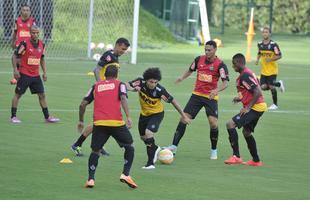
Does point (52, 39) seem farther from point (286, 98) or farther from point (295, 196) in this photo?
point (295, 196)

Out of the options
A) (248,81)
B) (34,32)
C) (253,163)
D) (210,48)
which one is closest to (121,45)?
(210,48)

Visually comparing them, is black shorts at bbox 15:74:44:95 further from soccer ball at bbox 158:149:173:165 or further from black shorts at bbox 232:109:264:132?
black shorts at bbox 232:109:264:132

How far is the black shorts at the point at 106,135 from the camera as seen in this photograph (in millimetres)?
11695

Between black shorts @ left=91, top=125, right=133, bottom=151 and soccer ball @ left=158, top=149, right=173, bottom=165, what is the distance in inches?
80.8

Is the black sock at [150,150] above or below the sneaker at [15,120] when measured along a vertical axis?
above

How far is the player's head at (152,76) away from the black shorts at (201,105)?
1.81 meters

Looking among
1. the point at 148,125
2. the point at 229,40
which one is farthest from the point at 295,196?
the point at 229,40

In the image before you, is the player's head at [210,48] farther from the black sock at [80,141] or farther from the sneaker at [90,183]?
the sneaker at [90,183]

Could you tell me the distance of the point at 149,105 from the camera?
45.1 ft

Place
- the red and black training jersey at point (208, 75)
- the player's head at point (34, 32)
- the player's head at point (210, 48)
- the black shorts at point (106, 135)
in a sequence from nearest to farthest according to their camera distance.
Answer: the black shorts at point (106, 135) < the player's head at point (210, 48) < the red and black training jersey at point (208, 75) < the player's head at point (34, 32)

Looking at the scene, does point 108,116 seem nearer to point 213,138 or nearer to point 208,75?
point 213,138

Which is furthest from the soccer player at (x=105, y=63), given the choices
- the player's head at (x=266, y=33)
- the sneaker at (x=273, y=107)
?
the player's head at (x=266, y=33)

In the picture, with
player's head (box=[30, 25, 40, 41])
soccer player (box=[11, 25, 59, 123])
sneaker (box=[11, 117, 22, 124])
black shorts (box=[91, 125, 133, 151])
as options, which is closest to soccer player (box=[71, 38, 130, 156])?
black shorts (box=[91, 125, 133, 151])

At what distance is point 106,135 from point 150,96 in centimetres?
196
